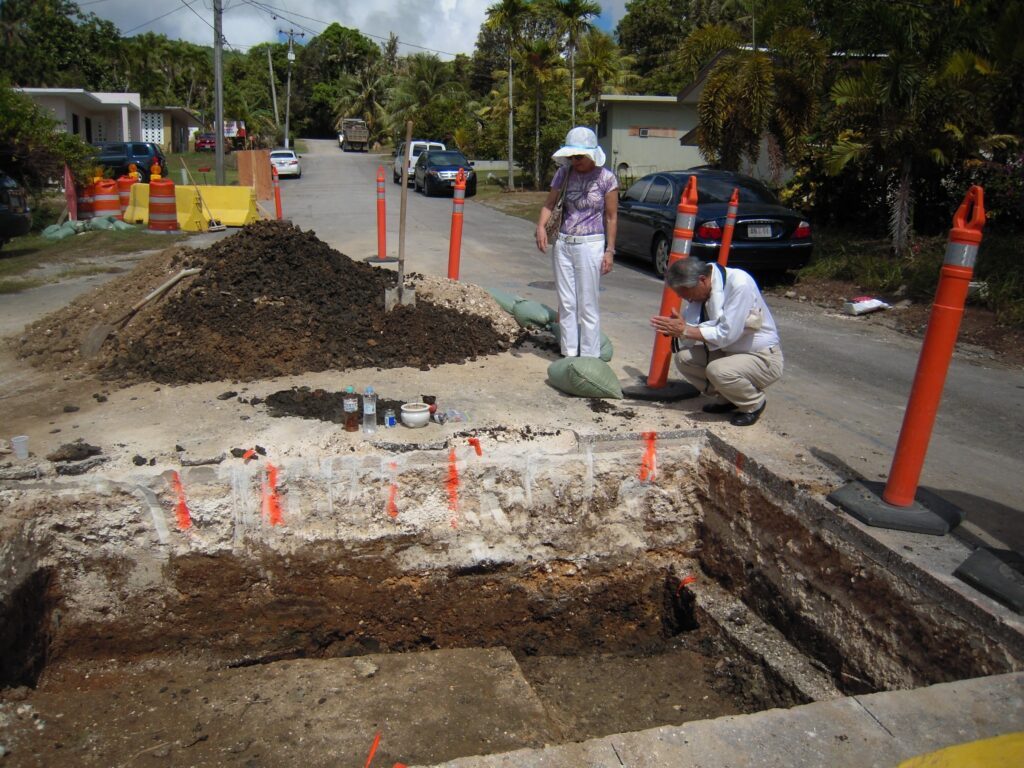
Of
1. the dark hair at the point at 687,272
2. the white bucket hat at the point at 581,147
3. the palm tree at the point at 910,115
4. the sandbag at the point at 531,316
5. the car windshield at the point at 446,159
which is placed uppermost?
the palm tree at the point at 910,115

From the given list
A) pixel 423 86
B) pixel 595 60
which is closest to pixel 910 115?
pixel 595 60

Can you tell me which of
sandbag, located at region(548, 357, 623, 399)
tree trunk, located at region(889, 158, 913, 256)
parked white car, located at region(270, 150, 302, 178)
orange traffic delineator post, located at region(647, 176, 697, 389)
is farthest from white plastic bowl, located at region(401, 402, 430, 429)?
parked white car, located at region(270, 150, 302, 178)

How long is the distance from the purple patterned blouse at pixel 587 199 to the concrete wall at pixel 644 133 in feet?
82.1

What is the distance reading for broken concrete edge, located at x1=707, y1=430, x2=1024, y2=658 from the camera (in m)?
2.97

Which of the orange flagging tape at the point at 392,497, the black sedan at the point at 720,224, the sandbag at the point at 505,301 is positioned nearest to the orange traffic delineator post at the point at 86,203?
the black sedan at the point at 720,224

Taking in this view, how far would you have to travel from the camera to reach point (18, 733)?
3.61m

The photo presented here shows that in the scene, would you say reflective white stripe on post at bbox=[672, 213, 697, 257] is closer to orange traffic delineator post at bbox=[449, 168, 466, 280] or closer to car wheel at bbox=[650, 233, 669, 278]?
orange traffic delineator post at bbox=[449, 168, 466, 280]

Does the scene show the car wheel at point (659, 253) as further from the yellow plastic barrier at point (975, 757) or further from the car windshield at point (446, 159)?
the car windshield at point (446, 159)

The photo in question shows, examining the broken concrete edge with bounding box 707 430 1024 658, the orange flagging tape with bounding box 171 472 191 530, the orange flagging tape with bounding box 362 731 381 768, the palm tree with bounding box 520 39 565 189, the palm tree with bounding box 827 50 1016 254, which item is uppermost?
the palm tree with bounding box 520 39 565 189

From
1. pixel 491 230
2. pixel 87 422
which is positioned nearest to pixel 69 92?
pixel 491 230

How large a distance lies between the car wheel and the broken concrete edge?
750cm

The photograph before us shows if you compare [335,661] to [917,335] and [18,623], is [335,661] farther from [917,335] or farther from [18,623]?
[917,335]

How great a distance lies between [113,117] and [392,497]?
44.8 meters

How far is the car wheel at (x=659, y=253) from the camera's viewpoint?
38.4 feet
